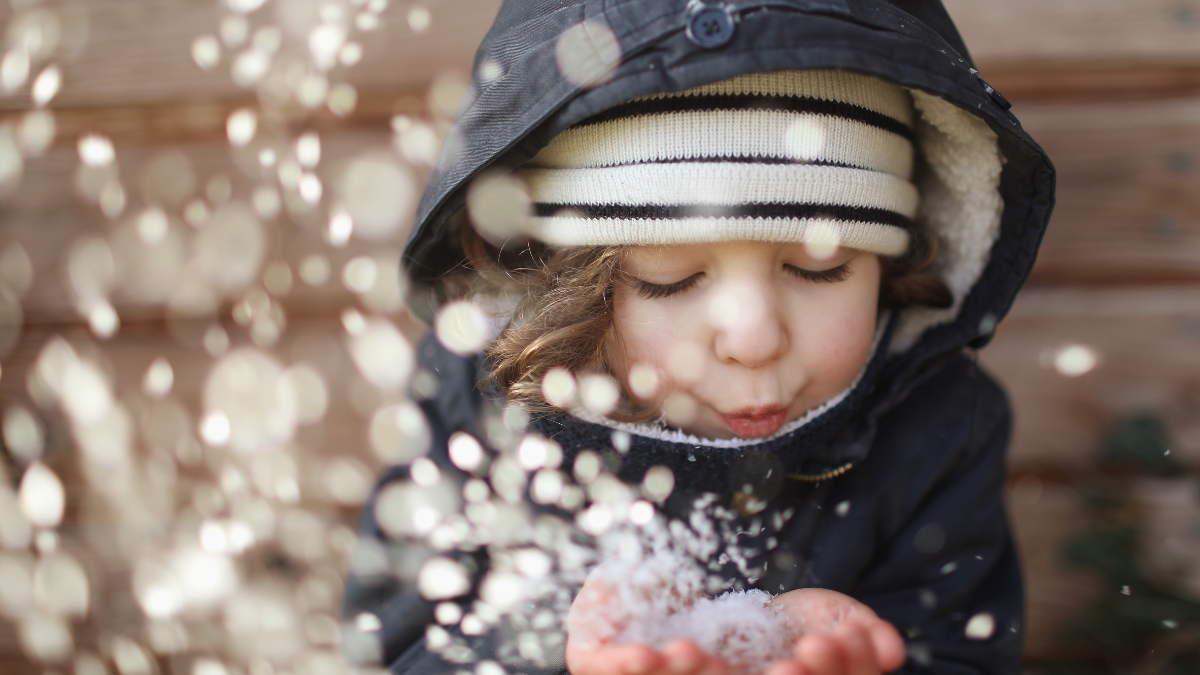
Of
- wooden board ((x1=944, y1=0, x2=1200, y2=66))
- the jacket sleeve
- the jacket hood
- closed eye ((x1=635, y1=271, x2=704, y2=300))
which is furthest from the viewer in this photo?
wooden board ((x1=944, y1=0, x2=1200, y2=66))

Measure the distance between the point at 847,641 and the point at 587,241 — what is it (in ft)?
1.60

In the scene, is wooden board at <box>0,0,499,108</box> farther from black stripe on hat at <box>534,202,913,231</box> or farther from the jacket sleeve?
the jacket sleeve

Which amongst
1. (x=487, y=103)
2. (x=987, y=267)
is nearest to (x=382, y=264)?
(x=487, y=103)

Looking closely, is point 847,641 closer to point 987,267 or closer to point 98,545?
point 987,267

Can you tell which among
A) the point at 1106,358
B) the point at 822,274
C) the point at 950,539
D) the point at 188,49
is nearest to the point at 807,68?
the point at 822,274

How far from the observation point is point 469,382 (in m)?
1.13

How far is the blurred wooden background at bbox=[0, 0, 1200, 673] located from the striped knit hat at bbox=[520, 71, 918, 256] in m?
0.56

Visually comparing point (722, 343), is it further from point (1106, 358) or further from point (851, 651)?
point (1106, 358)

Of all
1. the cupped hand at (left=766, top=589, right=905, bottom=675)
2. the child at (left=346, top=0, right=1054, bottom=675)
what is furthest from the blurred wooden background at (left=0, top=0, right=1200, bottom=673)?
the cupped hand at (left=766, top=589, right=905, bottom=675)

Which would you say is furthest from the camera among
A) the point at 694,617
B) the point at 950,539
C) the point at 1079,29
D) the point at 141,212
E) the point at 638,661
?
the point at 141,212

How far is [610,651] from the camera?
59cm

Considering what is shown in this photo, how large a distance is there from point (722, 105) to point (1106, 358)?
0.99 metres

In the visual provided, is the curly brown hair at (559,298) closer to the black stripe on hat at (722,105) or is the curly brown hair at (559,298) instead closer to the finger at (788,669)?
the black stripe on hat at (722,105)

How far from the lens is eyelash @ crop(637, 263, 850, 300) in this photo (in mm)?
813
